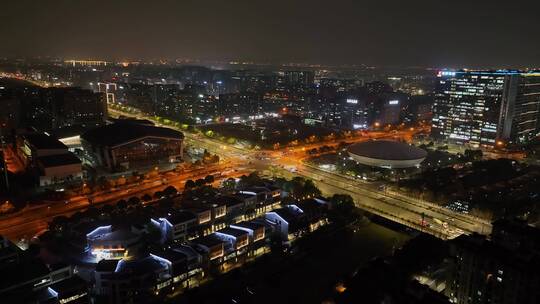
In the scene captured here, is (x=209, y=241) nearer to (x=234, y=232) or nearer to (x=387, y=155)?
(x=234, y=232)

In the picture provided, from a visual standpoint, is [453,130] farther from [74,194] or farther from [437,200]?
[74,194]

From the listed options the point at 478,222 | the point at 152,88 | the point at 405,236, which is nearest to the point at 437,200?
the point at 478,222

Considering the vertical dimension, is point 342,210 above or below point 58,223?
above

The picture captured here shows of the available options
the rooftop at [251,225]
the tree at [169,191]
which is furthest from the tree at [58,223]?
the rooftop at [251,225]

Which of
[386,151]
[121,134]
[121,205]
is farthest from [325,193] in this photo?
[121,134]

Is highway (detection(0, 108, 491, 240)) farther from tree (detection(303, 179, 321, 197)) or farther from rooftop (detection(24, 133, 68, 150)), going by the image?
rooftop (detection(24, 133, 68, 150))

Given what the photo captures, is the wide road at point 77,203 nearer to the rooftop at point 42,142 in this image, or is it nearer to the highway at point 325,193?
the highway at point 325,193
